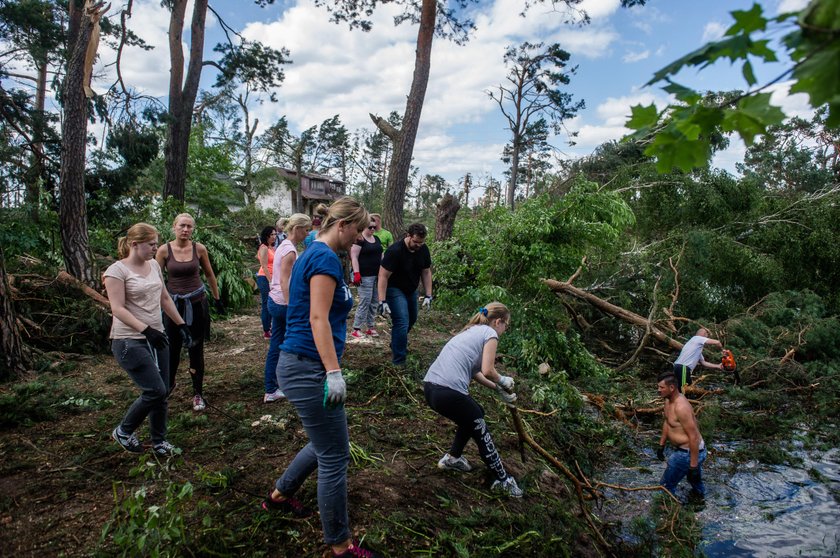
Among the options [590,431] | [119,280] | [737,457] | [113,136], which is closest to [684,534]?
[590,431]

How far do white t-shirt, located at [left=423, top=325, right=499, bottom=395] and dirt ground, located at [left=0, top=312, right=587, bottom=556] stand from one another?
74 cm

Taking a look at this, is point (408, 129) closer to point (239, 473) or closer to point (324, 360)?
point (239, 473)

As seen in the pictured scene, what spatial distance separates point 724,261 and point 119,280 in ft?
36.0

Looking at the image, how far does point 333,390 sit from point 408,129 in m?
8.65

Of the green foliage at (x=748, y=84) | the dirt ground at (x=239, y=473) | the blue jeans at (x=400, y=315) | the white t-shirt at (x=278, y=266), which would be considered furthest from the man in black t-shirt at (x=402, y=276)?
the green foliage at (x=748, y=84)

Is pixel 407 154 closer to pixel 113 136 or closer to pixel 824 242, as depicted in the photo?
pixel 113 136

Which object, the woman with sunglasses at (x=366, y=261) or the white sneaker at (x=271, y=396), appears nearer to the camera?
the white sneaker at (x=271, y=396)

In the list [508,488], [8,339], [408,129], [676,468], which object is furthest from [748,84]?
[408,129]

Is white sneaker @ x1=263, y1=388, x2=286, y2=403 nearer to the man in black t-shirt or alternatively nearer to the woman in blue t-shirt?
the man in black t-shirt

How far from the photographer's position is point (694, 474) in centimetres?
483

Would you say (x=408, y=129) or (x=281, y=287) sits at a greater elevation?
(x=408, y=129)

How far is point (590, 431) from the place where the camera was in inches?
231

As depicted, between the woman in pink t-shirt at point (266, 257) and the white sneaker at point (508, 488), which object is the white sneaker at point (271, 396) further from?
the woman in pink t-shirt at point (266, 257)

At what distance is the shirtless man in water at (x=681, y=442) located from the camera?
473 cm
